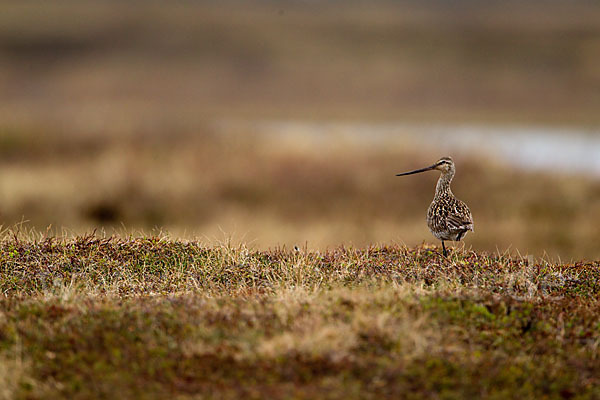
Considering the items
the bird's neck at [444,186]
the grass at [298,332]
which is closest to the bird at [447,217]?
the bird's neck at [444,186]

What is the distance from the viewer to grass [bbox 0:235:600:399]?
4973mm

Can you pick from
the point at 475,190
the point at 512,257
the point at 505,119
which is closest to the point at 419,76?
the point at 505,119

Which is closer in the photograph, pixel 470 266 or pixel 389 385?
pixel 389 385

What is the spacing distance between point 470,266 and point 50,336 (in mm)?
4078

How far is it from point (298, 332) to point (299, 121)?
45110 millimetres

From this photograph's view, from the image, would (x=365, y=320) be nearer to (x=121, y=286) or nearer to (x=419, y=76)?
(x=121, y=286)

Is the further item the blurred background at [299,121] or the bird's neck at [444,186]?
the blurred background at [299,121]

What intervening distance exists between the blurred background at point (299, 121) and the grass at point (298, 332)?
147 cm

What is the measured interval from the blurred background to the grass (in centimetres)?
147

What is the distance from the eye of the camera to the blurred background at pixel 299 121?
18.5 meters

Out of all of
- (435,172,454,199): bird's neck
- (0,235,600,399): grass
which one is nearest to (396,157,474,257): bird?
(435,172,454,199): bird's neck

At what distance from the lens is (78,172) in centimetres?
1933

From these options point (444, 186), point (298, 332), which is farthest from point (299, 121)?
point (298, 332)

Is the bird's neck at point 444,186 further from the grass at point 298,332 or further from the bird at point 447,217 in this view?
the grass at point 298,332
